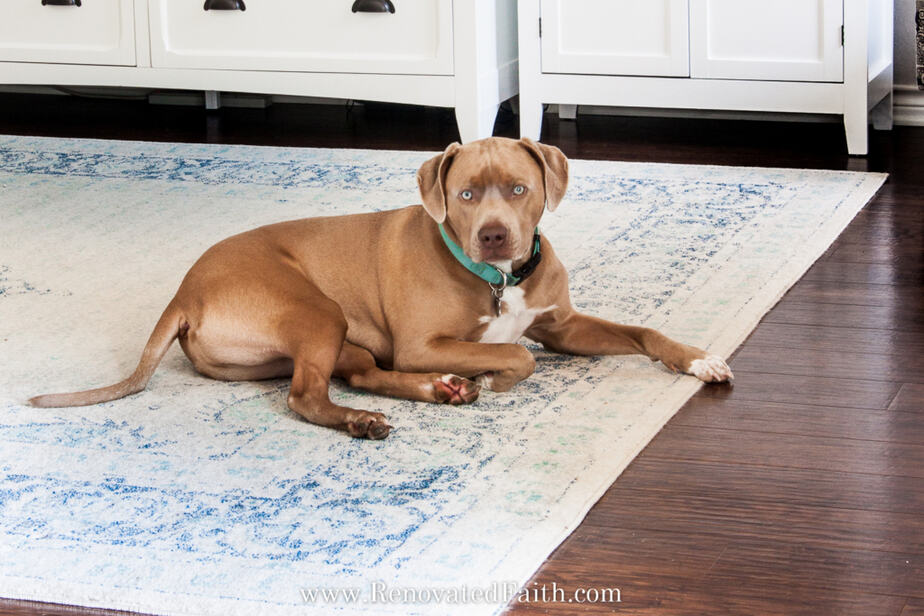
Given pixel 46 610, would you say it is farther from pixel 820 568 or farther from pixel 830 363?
pixel 830 363

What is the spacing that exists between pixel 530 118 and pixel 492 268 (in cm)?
190

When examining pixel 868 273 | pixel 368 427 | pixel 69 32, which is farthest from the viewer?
pixel 69 32

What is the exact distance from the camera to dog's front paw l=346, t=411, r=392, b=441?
182 centimetres

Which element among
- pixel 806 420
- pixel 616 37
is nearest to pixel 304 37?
pixel 616 37

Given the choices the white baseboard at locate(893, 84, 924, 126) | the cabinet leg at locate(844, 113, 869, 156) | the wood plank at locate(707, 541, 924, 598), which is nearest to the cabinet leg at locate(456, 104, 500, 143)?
the cabinet leg at locate(844, 113, 869, 156)

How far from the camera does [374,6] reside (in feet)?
12.4

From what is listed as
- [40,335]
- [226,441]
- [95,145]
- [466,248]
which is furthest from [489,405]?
[95,145]

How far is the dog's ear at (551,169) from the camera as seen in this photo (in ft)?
6.51

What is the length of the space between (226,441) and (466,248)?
0.44 m

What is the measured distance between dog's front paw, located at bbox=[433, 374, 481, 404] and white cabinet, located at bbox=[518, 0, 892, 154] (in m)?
1.91

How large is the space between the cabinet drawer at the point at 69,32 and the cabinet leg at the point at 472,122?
1.10 m

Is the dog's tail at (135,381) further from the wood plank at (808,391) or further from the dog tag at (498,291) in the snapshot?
the wood plank at (808,391)

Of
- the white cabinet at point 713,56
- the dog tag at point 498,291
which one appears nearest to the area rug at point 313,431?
the dog tag at point 498,291

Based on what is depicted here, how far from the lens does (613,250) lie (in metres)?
2.75
